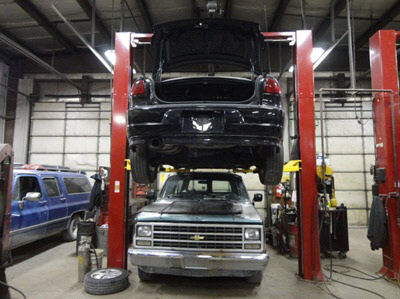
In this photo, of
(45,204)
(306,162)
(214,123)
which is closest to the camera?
(214,123)

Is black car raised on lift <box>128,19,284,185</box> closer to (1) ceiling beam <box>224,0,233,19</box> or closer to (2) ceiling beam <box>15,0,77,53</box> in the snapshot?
(1) ceiling beam <box>224,0,233,19</box>

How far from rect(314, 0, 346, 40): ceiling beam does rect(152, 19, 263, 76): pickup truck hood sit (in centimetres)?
464

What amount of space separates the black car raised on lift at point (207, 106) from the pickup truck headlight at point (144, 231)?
1.91 ft

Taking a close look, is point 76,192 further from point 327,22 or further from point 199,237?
point 327,22

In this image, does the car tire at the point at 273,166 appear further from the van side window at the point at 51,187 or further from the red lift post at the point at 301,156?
the van side window at the point at 51,187

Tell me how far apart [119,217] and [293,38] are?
3.76 meters

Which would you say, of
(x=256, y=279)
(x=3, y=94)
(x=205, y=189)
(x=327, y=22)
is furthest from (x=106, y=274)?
(x=3, y=94)

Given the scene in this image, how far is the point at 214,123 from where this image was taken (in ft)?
8.46

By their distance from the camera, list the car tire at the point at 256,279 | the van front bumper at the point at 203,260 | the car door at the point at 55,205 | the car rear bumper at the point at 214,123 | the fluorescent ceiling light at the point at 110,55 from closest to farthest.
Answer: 1. the car rear bumper at the point at 214,123
2. the van front bumper at the point at 203,260
3. the car tire at the point at 256,279
4. the car door at the point at 55,205
5. the fluorescent ceiling light at the point at 110,55

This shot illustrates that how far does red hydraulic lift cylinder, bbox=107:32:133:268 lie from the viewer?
3986 mm

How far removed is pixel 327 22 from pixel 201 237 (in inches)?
284

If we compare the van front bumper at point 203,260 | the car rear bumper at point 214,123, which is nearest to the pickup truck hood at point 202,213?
the van front bumper at point 203,260

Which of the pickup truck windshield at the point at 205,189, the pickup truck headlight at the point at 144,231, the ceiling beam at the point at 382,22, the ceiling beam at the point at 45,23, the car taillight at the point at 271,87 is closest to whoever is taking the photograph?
the car taillight at the point at 271,87

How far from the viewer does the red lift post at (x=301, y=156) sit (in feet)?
12.7
